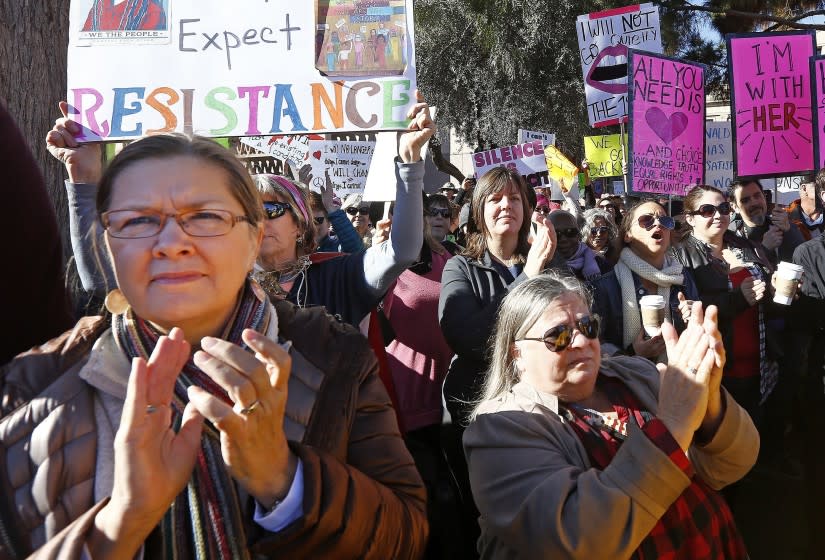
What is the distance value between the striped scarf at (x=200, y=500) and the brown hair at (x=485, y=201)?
2468mm

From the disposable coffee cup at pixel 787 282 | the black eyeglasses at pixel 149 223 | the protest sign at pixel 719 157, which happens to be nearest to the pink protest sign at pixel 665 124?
the disposable coffee cup at pixel 787 282

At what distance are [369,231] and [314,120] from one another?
3.79 meters

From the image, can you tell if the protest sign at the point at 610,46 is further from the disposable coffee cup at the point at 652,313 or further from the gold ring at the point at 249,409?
the gold ring at the point at 249,409

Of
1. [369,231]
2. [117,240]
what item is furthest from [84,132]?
[369,231]

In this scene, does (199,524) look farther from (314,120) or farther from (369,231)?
(369,231)

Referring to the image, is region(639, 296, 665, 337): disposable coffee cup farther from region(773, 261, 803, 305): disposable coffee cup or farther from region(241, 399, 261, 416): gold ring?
region(241, 399, 261, 416): gold ring

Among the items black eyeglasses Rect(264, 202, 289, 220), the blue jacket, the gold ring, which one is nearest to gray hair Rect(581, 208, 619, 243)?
the blue jacket

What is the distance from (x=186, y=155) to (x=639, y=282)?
300cm

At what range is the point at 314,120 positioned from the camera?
3.14 m

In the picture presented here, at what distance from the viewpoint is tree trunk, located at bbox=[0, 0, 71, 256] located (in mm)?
3336

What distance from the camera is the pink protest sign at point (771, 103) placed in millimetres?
5953

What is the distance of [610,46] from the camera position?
30.0ft

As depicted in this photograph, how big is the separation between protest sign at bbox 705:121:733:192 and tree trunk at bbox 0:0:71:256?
691cm

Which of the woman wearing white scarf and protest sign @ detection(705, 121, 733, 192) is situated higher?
protest sign @ detection(705, 121, 733, 192)
